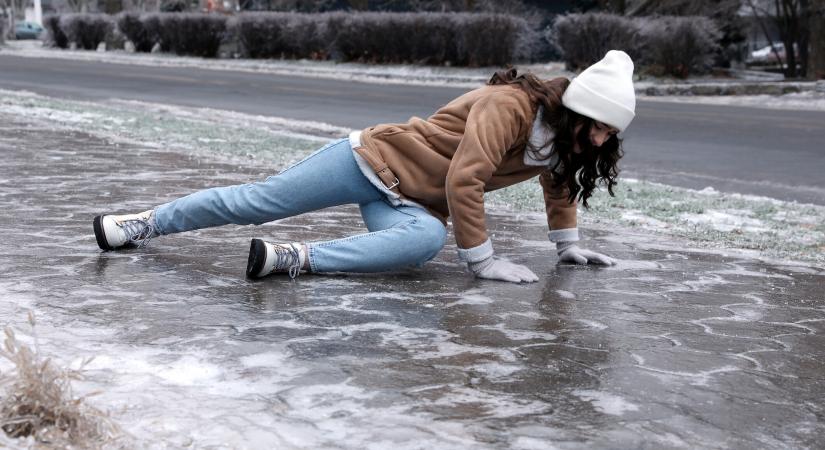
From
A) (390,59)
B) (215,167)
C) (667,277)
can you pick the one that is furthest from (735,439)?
(390,59)

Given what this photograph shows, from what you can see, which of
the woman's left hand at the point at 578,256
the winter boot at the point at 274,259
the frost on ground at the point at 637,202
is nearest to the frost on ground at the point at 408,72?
the frost on ground at the point at 637,202

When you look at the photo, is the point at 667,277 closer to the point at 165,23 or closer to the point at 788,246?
the point at 788,246

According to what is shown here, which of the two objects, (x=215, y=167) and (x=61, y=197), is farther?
(x=215, y=167)

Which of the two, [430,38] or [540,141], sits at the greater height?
[540,141]

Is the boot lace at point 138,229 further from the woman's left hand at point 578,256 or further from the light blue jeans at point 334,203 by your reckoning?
the woman's left hand at point 578,256

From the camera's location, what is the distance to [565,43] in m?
26.0

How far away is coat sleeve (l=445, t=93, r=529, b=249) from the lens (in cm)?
432

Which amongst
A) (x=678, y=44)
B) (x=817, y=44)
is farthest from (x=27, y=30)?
(x=817, y=44)

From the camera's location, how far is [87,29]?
1622 inches

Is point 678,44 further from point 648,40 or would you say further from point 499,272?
point 499,272

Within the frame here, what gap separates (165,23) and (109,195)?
3130 centimetres

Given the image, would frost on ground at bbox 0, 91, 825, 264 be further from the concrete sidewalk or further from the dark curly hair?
the dark curly hair

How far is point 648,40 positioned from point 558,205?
66.9 ft

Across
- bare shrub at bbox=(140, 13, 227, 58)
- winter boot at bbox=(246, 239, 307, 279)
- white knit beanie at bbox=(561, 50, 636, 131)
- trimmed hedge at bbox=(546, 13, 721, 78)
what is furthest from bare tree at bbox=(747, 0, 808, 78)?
winter boot at bbox=(246, 239, 307, 279)
